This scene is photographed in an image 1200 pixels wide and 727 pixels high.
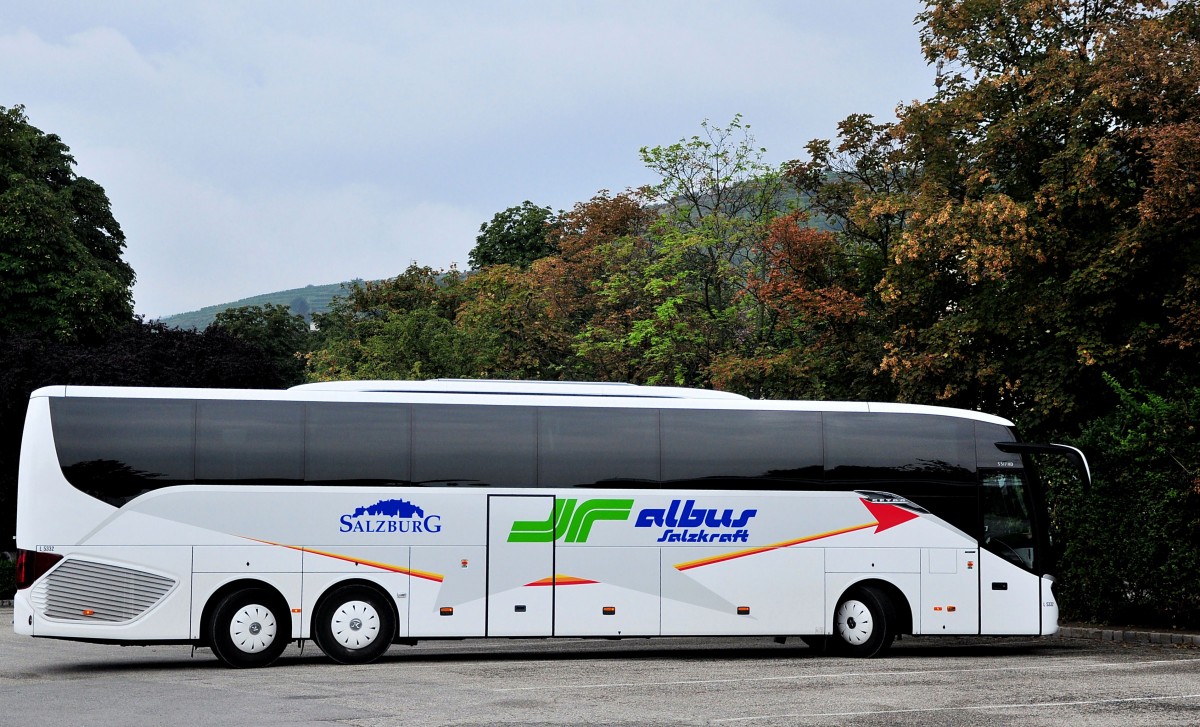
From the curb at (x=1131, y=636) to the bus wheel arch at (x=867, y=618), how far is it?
14.5 ft

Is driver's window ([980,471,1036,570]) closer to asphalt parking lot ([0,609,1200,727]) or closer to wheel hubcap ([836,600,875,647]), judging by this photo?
asphalt parking lot ([0,609,1200,727])

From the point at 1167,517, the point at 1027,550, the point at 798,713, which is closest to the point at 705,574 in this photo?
the point at 1027,550

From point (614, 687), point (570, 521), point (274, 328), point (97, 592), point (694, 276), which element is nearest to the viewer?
point (614, 687)

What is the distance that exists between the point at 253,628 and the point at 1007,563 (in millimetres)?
10200

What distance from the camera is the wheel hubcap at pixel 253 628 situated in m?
17.1

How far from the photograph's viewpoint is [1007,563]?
1909 centimetres

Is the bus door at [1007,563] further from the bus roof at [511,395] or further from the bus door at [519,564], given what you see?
the bus door at [519,564]

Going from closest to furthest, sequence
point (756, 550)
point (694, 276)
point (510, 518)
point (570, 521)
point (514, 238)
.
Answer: point (510, 518) → point (570, 521) → point (756, 550) → point (694, 276) → point (514, 238)

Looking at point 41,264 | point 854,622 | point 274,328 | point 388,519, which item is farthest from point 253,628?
point 274,328

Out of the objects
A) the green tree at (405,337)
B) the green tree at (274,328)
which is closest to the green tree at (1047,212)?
the green tree at (405,337)

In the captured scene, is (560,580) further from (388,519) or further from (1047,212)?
(1047,212)

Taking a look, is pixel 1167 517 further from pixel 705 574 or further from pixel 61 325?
pixel 61 325

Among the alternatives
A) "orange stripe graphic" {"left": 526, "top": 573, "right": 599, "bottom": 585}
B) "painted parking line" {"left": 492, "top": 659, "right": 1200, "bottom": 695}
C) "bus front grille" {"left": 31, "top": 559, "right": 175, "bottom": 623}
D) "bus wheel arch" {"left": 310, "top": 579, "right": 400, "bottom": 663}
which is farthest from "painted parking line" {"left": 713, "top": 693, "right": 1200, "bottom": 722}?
"bus front grille" {"left": 31, "top": 559, "right": 175, "bottom": 623}

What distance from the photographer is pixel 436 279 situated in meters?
64.0
